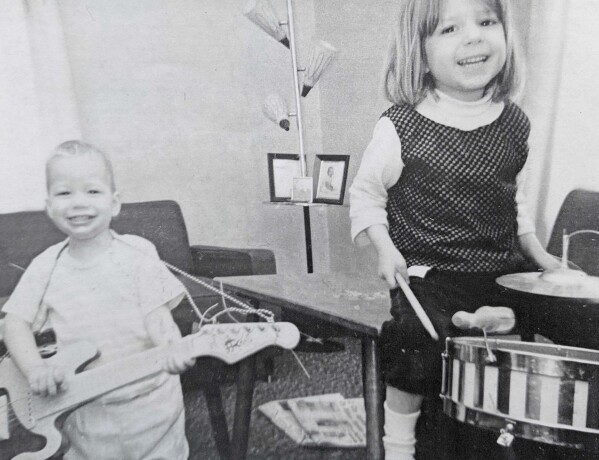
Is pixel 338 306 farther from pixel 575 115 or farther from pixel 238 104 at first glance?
pixel 575 115

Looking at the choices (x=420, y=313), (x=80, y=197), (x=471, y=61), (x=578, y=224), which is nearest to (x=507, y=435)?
(x=420, y=313)

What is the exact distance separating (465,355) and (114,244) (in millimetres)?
521

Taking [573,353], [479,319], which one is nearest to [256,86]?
[479,319]

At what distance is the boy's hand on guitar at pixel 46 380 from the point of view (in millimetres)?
765

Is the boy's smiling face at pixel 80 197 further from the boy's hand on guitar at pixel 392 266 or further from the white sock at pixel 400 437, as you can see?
the white sock at pixel 400 437

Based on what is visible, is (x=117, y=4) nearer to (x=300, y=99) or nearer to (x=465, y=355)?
(x=300, y=99)

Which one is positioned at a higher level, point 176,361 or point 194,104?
point 194,104

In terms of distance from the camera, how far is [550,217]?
0.99 meters

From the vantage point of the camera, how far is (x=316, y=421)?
0.92 metres

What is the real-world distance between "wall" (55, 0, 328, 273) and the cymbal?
1.09 feet

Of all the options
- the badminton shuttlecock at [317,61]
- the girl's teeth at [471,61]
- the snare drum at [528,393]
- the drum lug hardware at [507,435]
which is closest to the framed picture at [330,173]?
the badminton shuttlecock at [317,61]

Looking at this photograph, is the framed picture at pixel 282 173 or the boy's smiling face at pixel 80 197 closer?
the boy's smiling face at pixel 80 197

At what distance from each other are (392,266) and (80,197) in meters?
0.48

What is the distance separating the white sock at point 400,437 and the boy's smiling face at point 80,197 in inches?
21.3
